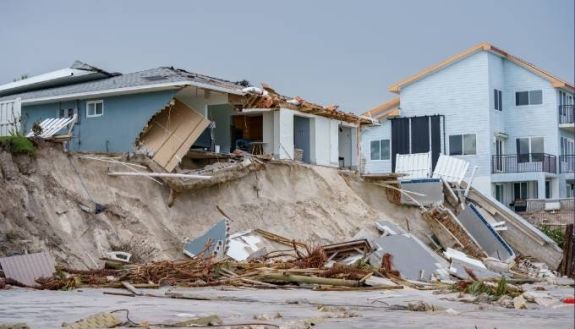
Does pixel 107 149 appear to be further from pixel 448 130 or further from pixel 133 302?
pixel 448 130

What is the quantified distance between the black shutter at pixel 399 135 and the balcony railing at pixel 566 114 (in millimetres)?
8921

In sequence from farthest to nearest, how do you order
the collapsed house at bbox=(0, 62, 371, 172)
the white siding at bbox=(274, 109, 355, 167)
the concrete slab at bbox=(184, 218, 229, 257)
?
1. the white siding at bbox=(274, 109, 355, 167)
2. the collapsed house at bbox=(0, 62, 371, 172)
3. the concrete slab at bbox=(184, 218, 229, 257)

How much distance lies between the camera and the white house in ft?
169

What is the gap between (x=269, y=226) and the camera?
32.3 m

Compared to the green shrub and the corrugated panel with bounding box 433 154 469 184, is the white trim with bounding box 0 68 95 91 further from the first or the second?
A: the corrugated panel with bounding box 433 154 469 184

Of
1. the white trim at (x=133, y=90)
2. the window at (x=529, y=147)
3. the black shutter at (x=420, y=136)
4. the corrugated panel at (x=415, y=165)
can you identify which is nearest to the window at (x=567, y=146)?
the window at (x=529, y=147)

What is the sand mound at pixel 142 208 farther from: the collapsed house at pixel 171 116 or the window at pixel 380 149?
the window at pixel 380 149

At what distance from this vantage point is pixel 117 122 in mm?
34344

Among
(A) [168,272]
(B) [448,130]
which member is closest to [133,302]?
(A) [168,272]

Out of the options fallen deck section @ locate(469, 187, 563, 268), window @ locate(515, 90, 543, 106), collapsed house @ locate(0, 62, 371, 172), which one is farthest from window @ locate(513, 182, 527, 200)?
collapsed house @ locate(0, 62, 371, 172)

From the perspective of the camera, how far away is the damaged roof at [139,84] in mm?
33312

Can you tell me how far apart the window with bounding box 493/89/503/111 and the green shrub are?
3219 centimetres

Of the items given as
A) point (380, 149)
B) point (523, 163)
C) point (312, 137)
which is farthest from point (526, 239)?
point (380, 149)

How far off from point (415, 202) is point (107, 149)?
Result: 44.1 ft
